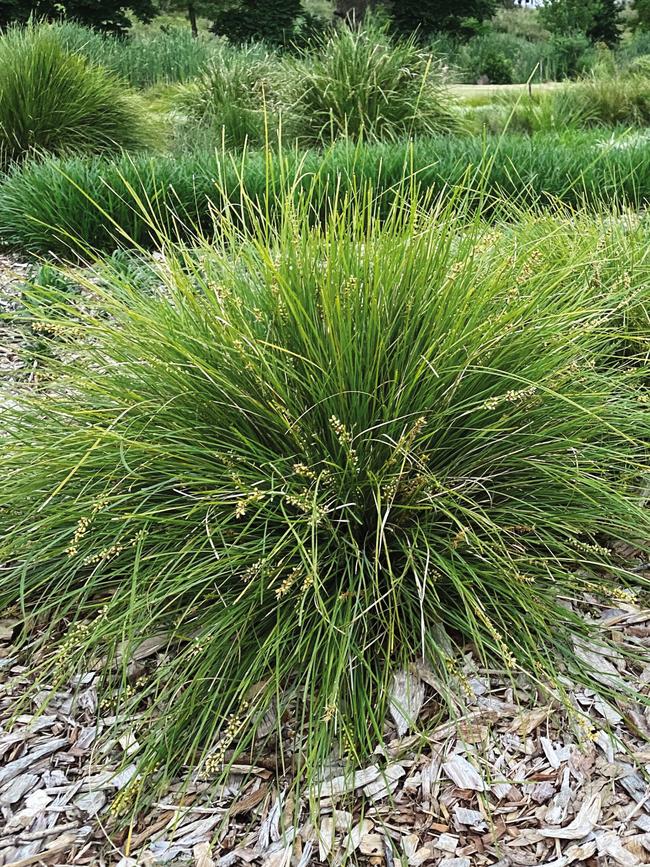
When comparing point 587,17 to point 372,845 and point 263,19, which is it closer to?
point 263,19

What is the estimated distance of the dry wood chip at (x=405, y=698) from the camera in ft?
5.10

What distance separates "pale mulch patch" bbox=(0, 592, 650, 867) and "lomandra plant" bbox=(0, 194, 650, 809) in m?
0.07

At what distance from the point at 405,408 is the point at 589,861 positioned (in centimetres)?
98

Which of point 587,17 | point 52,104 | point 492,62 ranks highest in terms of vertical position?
point 52,104

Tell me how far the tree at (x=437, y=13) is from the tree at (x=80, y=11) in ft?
21.4

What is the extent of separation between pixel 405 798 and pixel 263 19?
63.6 ft

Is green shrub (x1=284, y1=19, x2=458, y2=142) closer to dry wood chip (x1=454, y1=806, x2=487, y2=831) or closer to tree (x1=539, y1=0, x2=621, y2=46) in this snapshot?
dry wood chip (x1=454, y1=806, x2=487, y2=831)

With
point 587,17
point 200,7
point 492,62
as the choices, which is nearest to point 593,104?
point 492,62

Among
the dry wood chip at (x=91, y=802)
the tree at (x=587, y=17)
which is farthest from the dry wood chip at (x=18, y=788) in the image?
the tree at (x=587, y=17)

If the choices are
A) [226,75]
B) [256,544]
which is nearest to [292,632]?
[256,544]

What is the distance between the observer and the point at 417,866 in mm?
1354

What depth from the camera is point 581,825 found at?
1384mm

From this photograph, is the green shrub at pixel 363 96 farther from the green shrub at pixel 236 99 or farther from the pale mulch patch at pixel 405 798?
the pale mulch patch at pixel 405 798

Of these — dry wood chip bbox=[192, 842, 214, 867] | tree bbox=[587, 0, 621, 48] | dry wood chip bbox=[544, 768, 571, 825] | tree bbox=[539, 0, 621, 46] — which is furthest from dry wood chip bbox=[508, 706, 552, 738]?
tree bbox=[587, 0, 621, 48]
